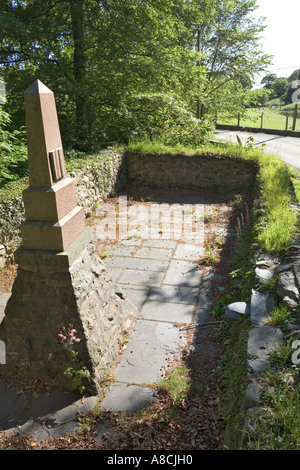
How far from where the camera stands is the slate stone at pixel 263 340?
265cm

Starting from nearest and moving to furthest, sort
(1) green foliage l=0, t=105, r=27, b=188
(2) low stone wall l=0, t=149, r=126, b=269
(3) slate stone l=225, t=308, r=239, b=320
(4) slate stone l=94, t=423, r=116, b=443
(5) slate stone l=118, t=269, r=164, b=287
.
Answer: (4) slate stone l=94, t=423, r=116, b=443, (3) slate stone l=225, t=308, r=239, b=320, (5) slate stone l=118, t=269, r=164, b=287, (2) low stone wall l=0, t=149, r=126, b=269, (1) green foliage l=0, t=105, r=27, b=188

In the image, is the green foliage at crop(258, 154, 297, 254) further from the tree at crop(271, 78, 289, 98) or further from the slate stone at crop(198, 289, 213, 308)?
the tree at crop(271, 78, 289, 98)

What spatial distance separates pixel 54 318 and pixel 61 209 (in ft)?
3.05

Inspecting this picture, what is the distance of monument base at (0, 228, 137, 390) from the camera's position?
3.02 metres

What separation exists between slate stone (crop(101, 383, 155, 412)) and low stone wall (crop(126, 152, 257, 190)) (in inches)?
265

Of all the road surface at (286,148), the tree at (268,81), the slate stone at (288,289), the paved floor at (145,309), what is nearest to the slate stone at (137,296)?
the paved floor at (145,309)

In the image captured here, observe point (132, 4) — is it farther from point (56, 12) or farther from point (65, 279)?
point (65, 279)

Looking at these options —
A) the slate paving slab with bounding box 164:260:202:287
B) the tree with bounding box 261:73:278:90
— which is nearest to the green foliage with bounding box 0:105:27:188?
the slate paving slab with bounding box 164:260:202:287

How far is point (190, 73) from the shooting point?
10.5 m

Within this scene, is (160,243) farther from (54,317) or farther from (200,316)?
(54,317)

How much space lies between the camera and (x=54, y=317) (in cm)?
310

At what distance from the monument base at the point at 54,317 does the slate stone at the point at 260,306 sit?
1354 millimetres

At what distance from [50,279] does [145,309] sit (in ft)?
5.24
